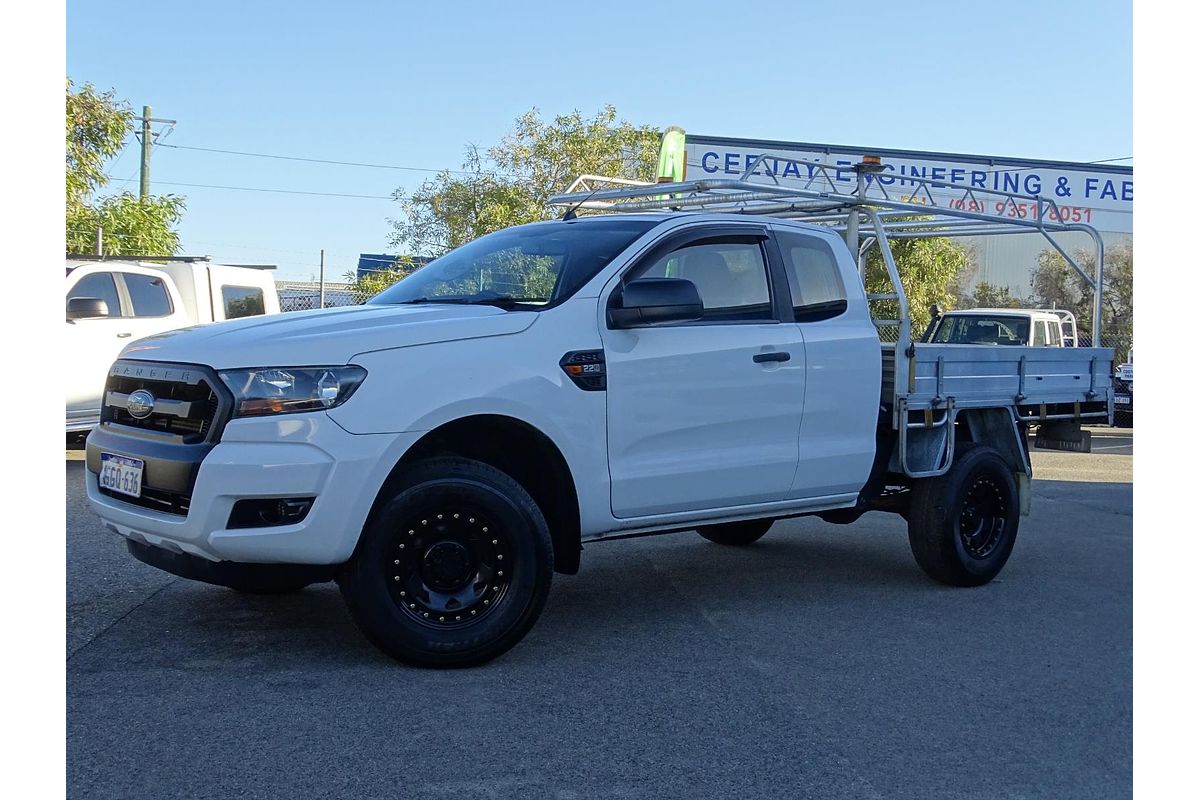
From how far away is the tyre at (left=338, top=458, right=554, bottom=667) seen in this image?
4969 mm

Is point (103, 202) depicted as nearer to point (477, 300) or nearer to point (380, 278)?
point (380, 278)

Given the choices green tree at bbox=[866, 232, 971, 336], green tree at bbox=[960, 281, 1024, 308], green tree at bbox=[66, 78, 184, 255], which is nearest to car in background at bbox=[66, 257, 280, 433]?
green tree at bbox=[66, 78, 184, 255]

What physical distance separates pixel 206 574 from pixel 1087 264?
33525 millimetres

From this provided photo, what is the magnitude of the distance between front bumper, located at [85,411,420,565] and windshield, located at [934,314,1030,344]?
543 inches

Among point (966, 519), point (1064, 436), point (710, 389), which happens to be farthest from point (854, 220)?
point (1064, 436)

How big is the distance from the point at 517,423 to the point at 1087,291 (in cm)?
2854

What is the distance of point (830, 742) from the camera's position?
4359 millimetres

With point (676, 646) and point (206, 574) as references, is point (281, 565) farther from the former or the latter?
point (676, 646)

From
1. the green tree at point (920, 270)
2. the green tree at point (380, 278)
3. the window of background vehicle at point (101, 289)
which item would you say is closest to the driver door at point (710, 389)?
the window of background vehicle at point (101, 289)

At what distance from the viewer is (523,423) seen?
17.4ft

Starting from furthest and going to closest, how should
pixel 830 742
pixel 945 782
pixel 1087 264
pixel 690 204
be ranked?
pixel 1087 264 → pixel 690 204 → pixel 830 742 → pixel 945 782

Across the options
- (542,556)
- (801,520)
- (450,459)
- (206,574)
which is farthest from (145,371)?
(801,520)

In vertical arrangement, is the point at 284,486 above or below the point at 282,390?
below

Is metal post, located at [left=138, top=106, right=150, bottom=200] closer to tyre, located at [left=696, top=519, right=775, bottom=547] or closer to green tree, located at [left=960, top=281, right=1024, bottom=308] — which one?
green tree, located at [left=960, top=281, right=1024, bottom=308]
